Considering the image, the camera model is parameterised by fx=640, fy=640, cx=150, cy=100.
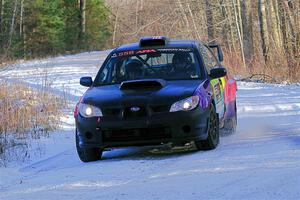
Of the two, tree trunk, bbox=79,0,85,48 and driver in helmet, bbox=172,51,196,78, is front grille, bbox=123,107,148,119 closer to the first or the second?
driver in helmet, bbox=172,51,196,78

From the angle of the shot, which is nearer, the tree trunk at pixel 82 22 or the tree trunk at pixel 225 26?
the tree trunk at pixel 225 26

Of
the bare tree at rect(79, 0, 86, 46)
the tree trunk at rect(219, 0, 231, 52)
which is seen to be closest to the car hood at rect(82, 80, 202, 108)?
the tree trunk at rect(219, 0, 231, 52)

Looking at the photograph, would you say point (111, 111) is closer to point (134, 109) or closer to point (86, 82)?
point (134, 109)

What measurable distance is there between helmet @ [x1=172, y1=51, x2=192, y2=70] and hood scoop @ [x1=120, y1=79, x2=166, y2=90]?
2.27 feet

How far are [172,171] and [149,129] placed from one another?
105 cm

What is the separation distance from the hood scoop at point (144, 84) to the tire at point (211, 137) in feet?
2.40

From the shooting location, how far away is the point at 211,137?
25.9ft

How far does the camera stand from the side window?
9125mm

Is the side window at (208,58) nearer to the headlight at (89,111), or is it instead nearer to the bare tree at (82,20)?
the headlight at (89,111)

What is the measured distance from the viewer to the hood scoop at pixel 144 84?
7.96 metres

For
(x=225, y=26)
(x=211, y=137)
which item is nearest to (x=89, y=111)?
(x=211, y=137)

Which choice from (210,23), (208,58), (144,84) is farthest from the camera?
(210,23)

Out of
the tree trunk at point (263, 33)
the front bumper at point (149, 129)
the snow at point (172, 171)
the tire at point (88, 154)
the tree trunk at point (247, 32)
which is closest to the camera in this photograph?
the snow at point (172, 171)

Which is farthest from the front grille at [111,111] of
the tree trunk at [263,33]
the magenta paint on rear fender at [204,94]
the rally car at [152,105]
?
the tree trunk at [263,33]
